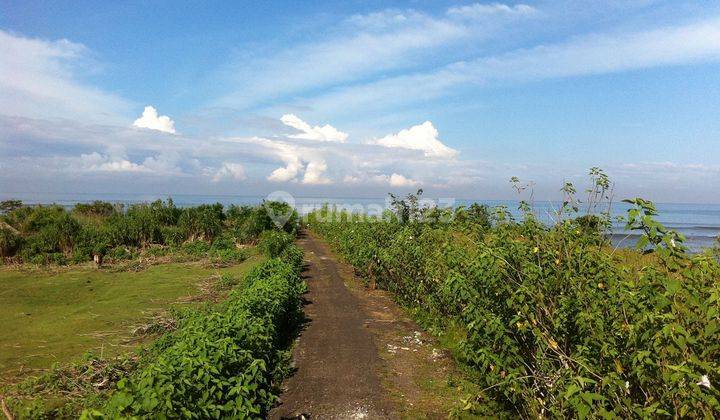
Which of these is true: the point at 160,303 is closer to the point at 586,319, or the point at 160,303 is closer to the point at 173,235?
the point at 586,319

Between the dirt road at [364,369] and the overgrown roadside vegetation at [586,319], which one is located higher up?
the overgrown roadside vegetation at [586,319]

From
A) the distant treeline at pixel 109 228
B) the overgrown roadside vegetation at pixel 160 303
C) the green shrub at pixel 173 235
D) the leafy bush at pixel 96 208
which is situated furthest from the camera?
the leafy bush at pixel 96 208

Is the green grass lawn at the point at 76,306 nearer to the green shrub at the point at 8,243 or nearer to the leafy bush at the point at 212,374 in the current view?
the green shrub at the point at 8,243

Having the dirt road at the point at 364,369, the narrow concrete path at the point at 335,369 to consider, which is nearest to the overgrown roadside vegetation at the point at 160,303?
the narrow concrete path at the point at 335,369

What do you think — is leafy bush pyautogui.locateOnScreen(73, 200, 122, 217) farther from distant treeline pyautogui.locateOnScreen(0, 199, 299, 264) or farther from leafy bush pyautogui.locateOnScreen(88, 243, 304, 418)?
leafy bush pyautogui.locateOnScreen(88, 243, 304, 418)

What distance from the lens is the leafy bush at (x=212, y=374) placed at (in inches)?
129

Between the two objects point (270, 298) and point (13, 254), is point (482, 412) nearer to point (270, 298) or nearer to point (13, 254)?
point (270, 298)

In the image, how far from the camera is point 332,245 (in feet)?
84.3

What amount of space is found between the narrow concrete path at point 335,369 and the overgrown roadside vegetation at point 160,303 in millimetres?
355

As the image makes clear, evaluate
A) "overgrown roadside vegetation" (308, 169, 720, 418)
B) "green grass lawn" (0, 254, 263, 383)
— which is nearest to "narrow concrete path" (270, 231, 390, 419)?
"overgrown roadside vegetation" (308, 169, 720, 418)

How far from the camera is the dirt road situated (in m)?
5.68

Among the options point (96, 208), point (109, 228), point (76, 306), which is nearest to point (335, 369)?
point (76, 306)

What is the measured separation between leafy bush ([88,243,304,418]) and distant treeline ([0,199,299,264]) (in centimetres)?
1416

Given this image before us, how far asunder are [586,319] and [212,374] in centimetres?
362
